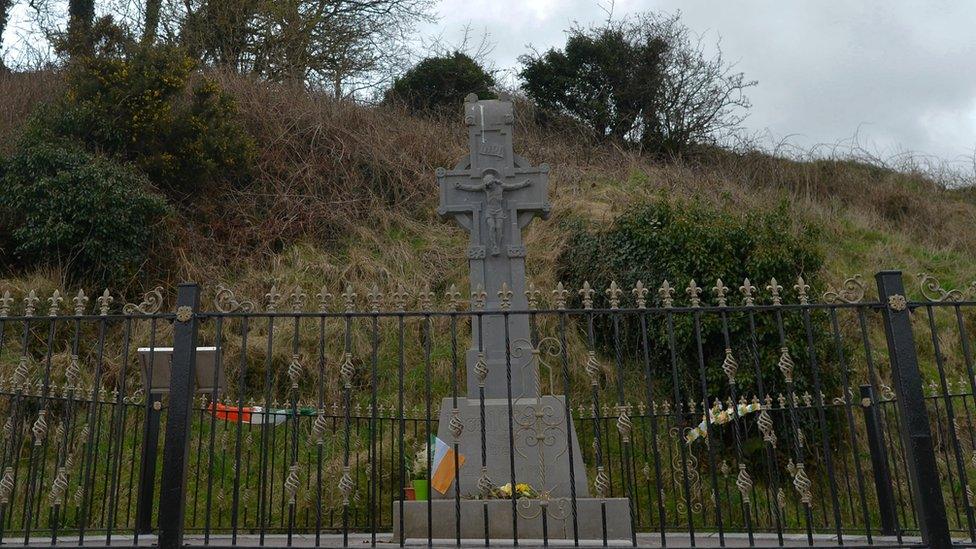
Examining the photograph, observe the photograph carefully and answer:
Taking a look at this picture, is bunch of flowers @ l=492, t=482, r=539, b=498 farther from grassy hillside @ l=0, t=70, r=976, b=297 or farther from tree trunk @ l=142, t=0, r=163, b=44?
tree trunk @ l=142, t=0, r=163, b=44

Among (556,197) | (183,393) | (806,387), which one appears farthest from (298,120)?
(183,393)

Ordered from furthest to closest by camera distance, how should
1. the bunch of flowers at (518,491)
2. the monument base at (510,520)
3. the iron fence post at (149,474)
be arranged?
the iron fence post at (149,474)
the bunch of flowers at (518,491)
the monument base at (510,520)

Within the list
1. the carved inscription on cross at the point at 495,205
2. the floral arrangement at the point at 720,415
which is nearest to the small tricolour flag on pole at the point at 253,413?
the carved inscription on cross at the point at 495,205

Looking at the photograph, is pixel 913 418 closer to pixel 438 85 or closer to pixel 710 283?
pixel 710 283

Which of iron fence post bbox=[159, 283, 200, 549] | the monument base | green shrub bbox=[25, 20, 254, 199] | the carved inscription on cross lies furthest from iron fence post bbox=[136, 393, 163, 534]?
green shrub bbox=[25, 20, 254, 199]

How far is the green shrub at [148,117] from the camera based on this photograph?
1338cm

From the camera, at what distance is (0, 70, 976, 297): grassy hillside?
1386 cm

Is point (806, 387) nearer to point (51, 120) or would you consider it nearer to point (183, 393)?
point (183, 393)

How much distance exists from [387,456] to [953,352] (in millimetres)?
9732

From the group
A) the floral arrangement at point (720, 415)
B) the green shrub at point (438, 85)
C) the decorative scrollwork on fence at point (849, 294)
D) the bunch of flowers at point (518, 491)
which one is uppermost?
the green shrub at point (438, 85)

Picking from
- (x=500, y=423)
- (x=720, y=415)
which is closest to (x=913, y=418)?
(x=720, y=415)

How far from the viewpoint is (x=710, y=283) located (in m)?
10.9

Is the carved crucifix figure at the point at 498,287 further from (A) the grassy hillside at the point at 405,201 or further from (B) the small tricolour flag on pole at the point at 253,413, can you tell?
(A) the grassy hillside at the point at 405,201

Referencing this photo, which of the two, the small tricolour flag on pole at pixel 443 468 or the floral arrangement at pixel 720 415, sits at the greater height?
the floral arrangement at pixel 720 415
